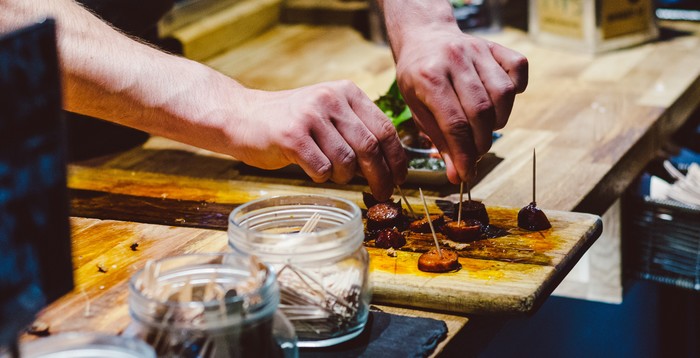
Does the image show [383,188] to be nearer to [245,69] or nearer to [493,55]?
[493,55]

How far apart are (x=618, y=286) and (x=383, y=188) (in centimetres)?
121

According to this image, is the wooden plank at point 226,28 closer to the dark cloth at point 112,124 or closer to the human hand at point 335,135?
the dark cloth at point 112,124

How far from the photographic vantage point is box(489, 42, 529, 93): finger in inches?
66.7

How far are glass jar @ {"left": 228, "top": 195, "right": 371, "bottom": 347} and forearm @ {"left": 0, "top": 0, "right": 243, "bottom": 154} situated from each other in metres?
0.49

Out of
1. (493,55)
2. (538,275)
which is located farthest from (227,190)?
(538,275)

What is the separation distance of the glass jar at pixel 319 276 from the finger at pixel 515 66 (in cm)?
58

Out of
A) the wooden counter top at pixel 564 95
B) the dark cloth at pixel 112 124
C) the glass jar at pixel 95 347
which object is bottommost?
the wooden counter top at pixel 564 95

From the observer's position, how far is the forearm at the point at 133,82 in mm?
1667

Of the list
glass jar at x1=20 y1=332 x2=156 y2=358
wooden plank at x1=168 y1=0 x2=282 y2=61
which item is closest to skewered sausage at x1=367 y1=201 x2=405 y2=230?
glass jar at x1=20 y1=332 x2=156 y2=358

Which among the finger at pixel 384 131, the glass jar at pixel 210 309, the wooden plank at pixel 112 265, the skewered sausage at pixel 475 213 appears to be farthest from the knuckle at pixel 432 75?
the glass jar at pixel 210 309

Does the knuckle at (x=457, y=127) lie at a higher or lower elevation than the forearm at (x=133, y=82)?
lower

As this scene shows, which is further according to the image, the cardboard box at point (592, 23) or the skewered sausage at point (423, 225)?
the cardboard box at point (592, 23)

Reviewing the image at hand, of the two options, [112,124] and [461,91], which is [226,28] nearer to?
[112,124]

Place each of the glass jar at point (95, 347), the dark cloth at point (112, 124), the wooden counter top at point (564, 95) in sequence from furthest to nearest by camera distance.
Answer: the dark cloth at point (112, 124) → the wooden counter top at point (564, 95) → the glass jar at point (95, 347)
